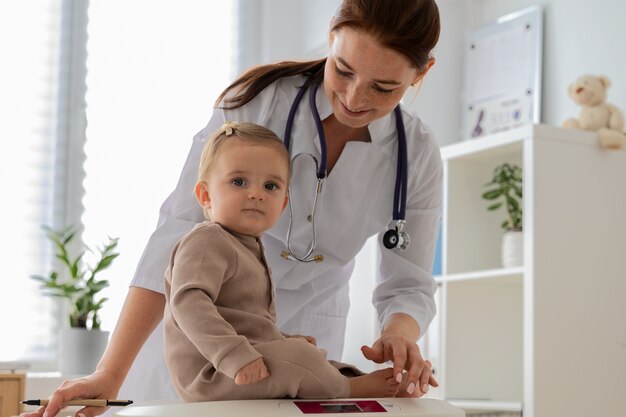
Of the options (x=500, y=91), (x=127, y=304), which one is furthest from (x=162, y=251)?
(x=500, y=91)

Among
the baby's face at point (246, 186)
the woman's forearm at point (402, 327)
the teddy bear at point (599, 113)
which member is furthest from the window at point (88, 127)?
the baby's face at point (246, 186)

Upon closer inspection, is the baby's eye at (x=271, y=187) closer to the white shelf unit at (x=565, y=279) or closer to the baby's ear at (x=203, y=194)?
the baby's ear at (x=203, y=194)

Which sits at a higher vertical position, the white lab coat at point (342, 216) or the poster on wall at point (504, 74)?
the poster on wall at point (504, 74)

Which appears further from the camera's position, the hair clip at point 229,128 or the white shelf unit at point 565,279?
the white shelf unit at point 565,279

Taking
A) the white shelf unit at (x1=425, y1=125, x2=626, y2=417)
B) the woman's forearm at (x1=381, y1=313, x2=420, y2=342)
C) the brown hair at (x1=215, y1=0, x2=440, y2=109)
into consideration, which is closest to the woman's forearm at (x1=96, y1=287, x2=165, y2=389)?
the woman's forearm at (x1=381, y1=313, x2=420, y2=342)

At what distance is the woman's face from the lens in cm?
126

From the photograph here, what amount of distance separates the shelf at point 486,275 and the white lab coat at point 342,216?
0.91 m

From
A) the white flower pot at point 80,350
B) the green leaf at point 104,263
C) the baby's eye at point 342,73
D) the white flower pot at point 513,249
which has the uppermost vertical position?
the baby's eye at point 342,73

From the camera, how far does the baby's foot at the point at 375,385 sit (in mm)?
1122

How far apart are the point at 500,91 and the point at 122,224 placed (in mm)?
1450

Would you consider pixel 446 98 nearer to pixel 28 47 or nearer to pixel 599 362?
pixel 599 362

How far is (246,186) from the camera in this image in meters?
1.15

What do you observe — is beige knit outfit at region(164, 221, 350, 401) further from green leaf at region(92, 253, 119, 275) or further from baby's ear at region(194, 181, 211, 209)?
green leaf at region(92, 253, 119, 275)

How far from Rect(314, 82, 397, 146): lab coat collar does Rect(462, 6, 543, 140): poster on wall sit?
147 cm
